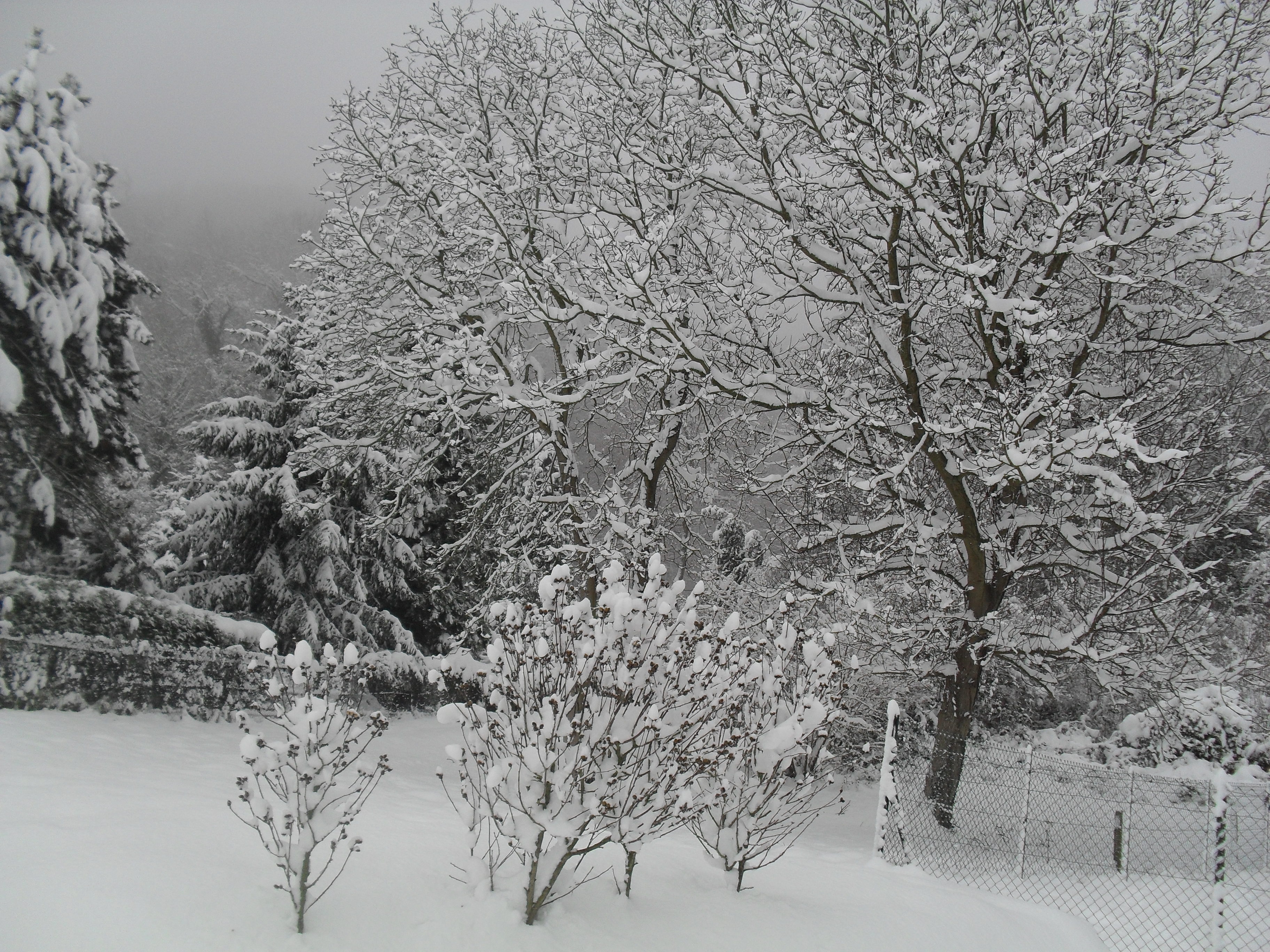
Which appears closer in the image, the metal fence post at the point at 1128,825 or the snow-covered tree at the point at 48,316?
the metal fence post at the point at 1128,825

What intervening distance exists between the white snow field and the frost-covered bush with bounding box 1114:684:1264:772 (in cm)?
487

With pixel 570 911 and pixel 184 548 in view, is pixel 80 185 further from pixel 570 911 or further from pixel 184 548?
Result: pixel 570 911

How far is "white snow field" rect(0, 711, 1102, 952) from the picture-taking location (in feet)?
8.27

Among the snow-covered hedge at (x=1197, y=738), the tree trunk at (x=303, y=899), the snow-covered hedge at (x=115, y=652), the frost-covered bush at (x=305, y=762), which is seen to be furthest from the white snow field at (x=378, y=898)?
the snow-covered hedge at (x=1197, y=738)

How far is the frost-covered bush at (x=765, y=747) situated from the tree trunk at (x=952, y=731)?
2.61 m

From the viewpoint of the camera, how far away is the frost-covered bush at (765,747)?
3762 mm

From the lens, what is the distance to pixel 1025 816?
224 inches

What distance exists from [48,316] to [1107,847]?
13.3 metres

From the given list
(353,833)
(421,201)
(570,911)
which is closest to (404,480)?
(421,201)

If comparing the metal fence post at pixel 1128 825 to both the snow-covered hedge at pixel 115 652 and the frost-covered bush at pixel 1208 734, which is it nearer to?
the frost-covered bush at pixel 1208 734

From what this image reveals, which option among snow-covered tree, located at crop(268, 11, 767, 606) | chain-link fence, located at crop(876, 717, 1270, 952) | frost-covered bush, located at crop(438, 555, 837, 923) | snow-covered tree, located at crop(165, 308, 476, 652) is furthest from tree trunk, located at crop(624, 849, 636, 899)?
snow-covered tree, located at crop(165, 308, 476, 652)

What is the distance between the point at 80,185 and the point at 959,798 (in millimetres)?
12485

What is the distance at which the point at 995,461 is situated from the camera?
549 centimetres

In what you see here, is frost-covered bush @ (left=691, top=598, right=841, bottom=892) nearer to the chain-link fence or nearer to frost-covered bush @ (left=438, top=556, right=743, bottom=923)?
frost-covered bush @ (left=438, top=556, right=743, bottom=923)
